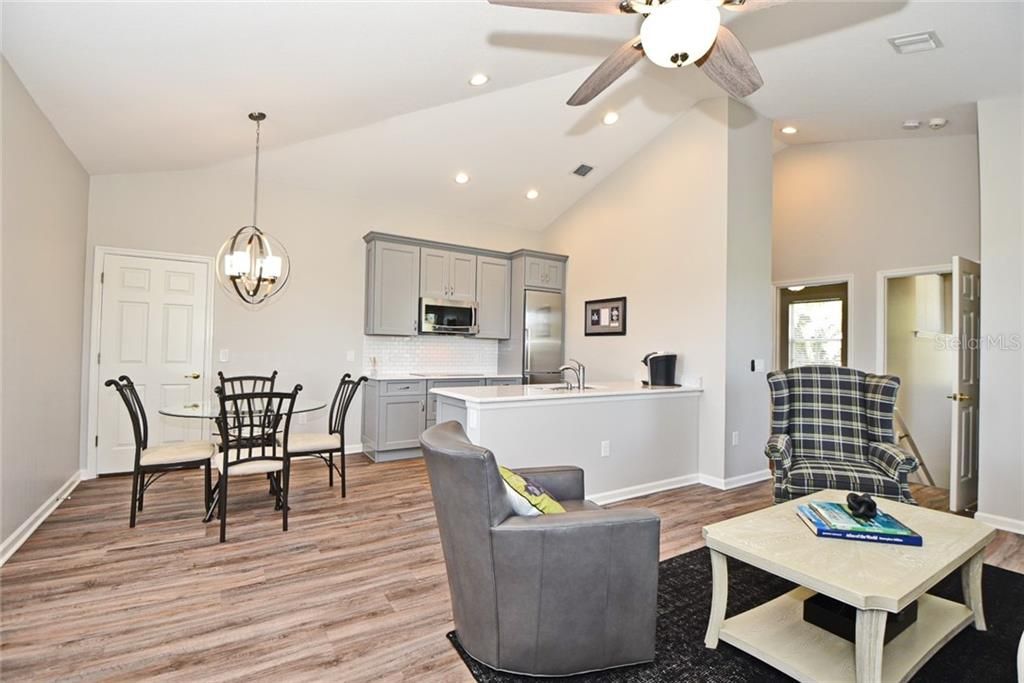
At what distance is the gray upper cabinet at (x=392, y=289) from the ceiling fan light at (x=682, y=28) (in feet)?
13.5

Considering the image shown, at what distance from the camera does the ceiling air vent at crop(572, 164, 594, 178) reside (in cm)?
576

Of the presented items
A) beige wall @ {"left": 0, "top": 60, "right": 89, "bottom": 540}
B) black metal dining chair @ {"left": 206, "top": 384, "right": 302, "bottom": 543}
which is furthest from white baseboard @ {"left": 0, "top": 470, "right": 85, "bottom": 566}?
black metal dining chair @ {"left": 206, "top": 384, "right": 302, "bottom": 543}

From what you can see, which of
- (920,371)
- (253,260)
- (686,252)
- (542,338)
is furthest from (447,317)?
(920,371)

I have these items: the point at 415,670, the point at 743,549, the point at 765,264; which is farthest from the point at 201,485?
the point at 765,264

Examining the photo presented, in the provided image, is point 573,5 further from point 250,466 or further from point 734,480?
point 734,480

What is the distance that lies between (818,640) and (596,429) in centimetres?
215

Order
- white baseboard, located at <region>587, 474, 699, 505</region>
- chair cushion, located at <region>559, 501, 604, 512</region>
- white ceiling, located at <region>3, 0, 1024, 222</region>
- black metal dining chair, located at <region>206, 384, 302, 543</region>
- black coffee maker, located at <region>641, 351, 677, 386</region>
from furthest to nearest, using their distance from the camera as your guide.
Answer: black coffee maker, located at <region>641, 351, 677, 386</region> < white baseboard, located at <region>587, 474, 699, 505</region> < black metal dining chair, located at <region>206, 384, 302, 543</region> < white ceiling, located at <region>3, 0, 1024, 222</region> < chair cushion, located at <region>559, 501, 604, 512</region>

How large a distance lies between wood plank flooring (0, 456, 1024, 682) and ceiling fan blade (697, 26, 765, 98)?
8.71 feet

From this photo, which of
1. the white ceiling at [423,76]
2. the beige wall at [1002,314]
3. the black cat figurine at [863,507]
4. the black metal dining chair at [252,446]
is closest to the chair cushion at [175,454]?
the black metal dining chair at [252,446]

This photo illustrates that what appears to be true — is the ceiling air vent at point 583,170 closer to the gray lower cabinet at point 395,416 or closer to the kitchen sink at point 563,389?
the kitchen sink at point 563,389

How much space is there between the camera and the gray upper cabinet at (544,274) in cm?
637

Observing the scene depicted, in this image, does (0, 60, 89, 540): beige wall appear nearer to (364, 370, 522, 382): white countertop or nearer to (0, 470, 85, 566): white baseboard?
(0, 470, 85, 566): white baseboard

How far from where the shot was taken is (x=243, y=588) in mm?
2570

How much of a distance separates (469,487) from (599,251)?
471 centimetres
